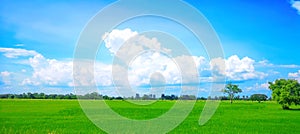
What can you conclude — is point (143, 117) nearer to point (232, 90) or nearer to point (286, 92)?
point (286, 92)

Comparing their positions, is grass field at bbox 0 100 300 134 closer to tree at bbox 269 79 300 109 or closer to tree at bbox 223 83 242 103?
tree at bbox 269 79 300 109

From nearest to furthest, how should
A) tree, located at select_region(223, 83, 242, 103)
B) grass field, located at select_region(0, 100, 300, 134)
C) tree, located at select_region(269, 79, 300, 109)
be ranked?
grass field, located at select_region(0, 100, 300, 134) → tree, located at select_region(269, 79, 300, 109) → tree, located at select_region(223, 83, 242, 103)

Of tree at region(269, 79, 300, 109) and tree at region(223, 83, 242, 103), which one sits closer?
tree at region(269, 79, 300, 109)

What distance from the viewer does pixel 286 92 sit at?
51.0m

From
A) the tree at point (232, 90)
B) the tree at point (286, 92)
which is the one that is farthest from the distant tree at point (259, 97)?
the tree at point (286, 92)

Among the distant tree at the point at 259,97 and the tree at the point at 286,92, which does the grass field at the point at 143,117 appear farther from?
the distant tree at the point at 259,97

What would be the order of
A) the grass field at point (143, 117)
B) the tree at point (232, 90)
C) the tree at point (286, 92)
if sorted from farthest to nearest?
the tree at point (232, 90)
the tree at point (286, 92)
the grass field at point (143, 117)

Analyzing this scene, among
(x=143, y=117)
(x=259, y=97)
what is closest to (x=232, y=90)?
(x=259, y=97)

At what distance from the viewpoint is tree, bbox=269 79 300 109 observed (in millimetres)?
50781

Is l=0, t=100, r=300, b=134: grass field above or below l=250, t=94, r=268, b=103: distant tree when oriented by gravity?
below

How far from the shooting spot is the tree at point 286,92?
50781 mm

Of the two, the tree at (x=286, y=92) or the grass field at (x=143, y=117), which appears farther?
the tree at (x=286, y=92)

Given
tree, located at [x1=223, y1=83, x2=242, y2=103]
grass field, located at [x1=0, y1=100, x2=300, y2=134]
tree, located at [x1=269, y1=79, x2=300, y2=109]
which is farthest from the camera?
tree, located at [x1=223, y1=83, x2=242, y2=103]

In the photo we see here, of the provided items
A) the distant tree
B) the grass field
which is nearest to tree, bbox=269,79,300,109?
the grass field
